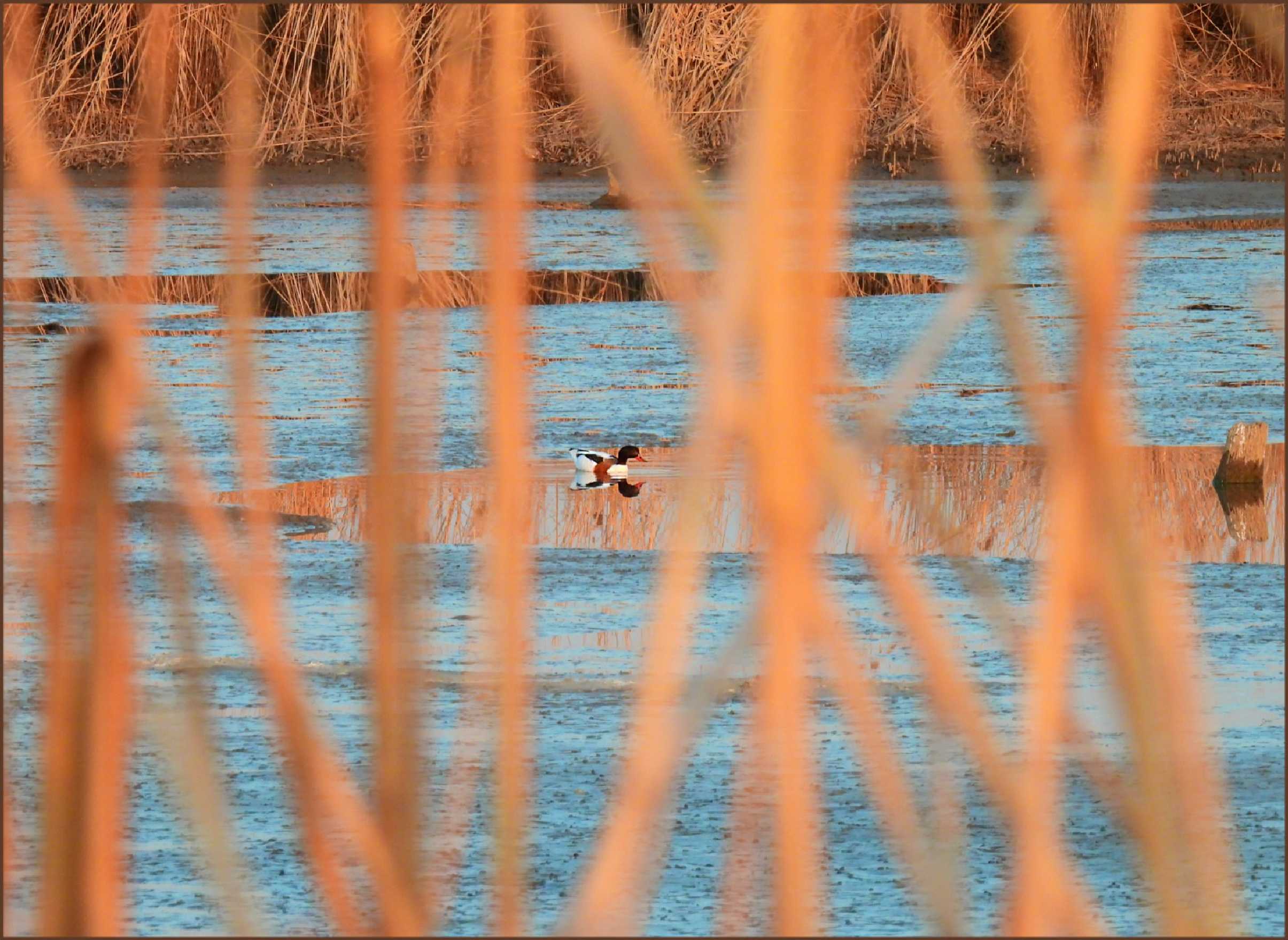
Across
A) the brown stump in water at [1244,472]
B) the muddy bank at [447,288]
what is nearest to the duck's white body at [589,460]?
the brown stump in water at [1244,472]

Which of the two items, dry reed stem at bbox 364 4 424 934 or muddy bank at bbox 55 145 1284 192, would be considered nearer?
dry reed stem at bbox 364 4 424 934

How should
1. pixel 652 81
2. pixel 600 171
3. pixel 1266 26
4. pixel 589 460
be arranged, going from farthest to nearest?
pixel 600 171, pixel 652 81, pixel 589 460, pixel 1266 26

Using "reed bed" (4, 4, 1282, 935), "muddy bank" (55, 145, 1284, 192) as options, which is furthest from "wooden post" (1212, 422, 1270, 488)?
"muddy bank" (55, 145, 1284, 192)

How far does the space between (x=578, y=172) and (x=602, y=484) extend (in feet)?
40.8

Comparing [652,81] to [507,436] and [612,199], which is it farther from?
[507,436]

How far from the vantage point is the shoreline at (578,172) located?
19.3m

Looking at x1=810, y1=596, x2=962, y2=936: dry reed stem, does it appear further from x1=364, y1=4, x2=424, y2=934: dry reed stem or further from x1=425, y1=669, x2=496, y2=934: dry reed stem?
x1=425, y1=669, x2=496, y2=934: dry reed stem

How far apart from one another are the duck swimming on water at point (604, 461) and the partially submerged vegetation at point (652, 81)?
34.9 ft

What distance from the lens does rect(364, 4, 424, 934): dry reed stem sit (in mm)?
1504

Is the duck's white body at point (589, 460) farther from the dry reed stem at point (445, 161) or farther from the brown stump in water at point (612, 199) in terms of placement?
the brown stump in water at point (612, 199)

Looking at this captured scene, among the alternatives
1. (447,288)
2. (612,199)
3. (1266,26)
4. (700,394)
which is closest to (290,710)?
(700,394)

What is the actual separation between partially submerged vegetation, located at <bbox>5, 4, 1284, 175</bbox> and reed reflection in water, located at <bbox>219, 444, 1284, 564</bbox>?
1061 centimetres

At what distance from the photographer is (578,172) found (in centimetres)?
2014

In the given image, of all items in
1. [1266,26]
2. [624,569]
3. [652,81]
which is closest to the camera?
[1266,26]
